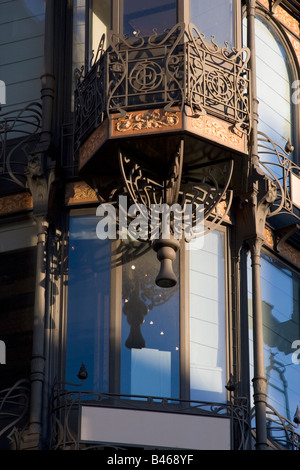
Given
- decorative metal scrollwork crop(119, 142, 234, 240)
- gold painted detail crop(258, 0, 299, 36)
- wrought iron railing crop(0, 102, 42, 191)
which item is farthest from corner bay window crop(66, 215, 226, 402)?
gold painted detail crop(258, 0, 299, 36)

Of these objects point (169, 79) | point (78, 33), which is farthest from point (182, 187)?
point (78, 33)

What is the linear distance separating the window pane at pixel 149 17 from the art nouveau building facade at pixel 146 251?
3cm

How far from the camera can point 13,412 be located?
23.1 meters

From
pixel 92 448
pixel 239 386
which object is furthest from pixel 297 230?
pixel 92 448

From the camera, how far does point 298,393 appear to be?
2502 cm

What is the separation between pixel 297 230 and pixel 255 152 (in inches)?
65.6

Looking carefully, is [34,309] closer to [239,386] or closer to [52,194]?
[52,194]

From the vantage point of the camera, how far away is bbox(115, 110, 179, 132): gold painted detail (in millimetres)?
22812

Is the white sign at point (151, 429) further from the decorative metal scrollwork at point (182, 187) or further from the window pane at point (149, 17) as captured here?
the window pane at point (149, 17)

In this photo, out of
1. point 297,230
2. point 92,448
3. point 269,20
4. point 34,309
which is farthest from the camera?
point 269,20

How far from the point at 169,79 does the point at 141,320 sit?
3.69 m

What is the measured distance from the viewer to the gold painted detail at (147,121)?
22.8 m

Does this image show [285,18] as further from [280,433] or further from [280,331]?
[280,433]

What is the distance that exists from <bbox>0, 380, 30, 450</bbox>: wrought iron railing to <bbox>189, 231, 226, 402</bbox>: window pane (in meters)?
2.51
